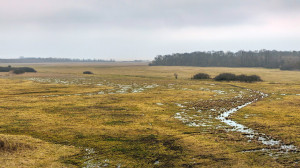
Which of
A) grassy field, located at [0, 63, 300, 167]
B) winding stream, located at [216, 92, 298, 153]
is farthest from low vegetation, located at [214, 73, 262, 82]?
winding stream, located at [216, 92, 298, 153]

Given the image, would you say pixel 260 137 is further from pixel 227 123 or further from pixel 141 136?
pixel 141 136

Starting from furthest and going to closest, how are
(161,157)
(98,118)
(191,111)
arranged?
(191,111)
(98,118)
(161,157)

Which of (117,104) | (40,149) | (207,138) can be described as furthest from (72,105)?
(207,138)

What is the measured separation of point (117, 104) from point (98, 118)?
413 inches


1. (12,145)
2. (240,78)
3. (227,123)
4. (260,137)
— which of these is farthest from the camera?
(240,78)

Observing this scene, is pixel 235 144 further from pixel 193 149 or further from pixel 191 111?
pixel 191 111

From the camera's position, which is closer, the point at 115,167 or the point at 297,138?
the point at 115,167

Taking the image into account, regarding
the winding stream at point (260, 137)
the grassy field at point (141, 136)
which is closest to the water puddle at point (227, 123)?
the winding stream at point (260, 137)

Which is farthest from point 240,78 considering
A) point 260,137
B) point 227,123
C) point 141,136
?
point 141,136

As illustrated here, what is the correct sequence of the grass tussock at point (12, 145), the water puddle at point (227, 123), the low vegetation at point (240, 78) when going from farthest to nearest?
1. the low vegetation at point (240, 78)
2. the water puddle at point (227, 123)
3. the grass tussock at point (12, 145)

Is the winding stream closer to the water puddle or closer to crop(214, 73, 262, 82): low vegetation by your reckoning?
the water puddle

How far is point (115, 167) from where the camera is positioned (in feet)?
54.1

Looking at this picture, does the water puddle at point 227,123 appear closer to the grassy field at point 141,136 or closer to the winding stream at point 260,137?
the winding stream at point 260,137

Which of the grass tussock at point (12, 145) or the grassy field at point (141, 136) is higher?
the grass tussock at point (12, 145)
